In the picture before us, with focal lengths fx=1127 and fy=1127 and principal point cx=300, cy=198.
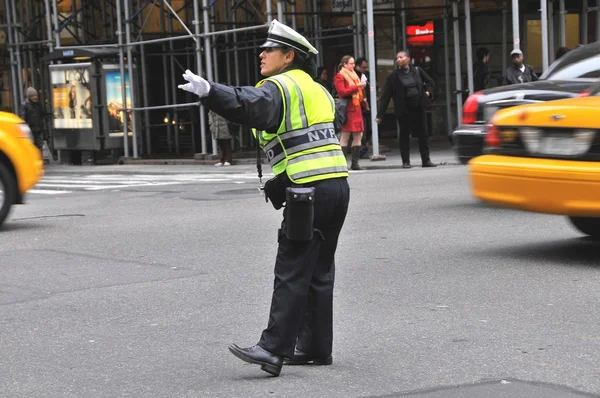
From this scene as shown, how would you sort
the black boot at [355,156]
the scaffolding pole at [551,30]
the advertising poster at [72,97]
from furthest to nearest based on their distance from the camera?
1. the advertising poster at [72,97]
2. the scaffolding pole at [551,30]
3. the black boot at [355,156]

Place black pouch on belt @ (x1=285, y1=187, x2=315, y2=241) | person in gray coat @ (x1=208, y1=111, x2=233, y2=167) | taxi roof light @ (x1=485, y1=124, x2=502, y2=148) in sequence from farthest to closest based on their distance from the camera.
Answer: person in gray coat @ (x1=208, y1=111, x2=233, y2=167) < taxi roof light @ (x1=485, y1=124, x2=502, y2=148) < black pouch on belt @ (x1=285, y1=187, x2=315, y2=241)

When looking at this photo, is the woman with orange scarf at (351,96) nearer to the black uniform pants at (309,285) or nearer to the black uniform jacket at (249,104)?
the black uniform pants at (309,285)

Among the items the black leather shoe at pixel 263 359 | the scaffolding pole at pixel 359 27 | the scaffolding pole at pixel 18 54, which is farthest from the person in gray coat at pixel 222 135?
the black leather shoe at pixel 263 359

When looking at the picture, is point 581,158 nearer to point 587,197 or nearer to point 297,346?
point 587,197

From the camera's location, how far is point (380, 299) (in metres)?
7.28

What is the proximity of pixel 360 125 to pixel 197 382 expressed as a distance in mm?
13134

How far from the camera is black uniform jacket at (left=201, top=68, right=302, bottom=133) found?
505cm

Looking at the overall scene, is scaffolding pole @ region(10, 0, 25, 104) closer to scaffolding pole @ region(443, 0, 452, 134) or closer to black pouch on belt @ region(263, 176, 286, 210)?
scaffolding pole @ region(443, 0, 452, 134)

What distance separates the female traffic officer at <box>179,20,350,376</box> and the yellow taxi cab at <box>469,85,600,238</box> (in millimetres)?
2863

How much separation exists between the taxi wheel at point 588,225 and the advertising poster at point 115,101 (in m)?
17.8

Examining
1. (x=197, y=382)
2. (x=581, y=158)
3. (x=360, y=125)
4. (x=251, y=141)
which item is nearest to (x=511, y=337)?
(x=197, y=382)

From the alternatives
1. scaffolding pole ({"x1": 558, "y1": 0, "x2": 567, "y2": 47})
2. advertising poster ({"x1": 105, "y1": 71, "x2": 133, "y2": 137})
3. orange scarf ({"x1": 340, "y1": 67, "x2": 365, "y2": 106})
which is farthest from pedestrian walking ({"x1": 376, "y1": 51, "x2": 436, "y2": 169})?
advertising poster ({"x1": 105, "y1": 71, "x2": 133, "y2": 137})

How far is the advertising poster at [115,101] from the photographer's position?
25703 millimetres

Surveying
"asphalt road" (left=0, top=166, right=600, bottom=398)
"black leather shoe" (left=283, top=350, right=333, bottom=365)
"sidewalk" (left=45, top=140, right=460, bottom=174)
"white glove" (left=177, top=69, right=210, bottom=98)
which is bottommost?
"sidewalk" (left=45, top=140, right=460, bottom=174)
